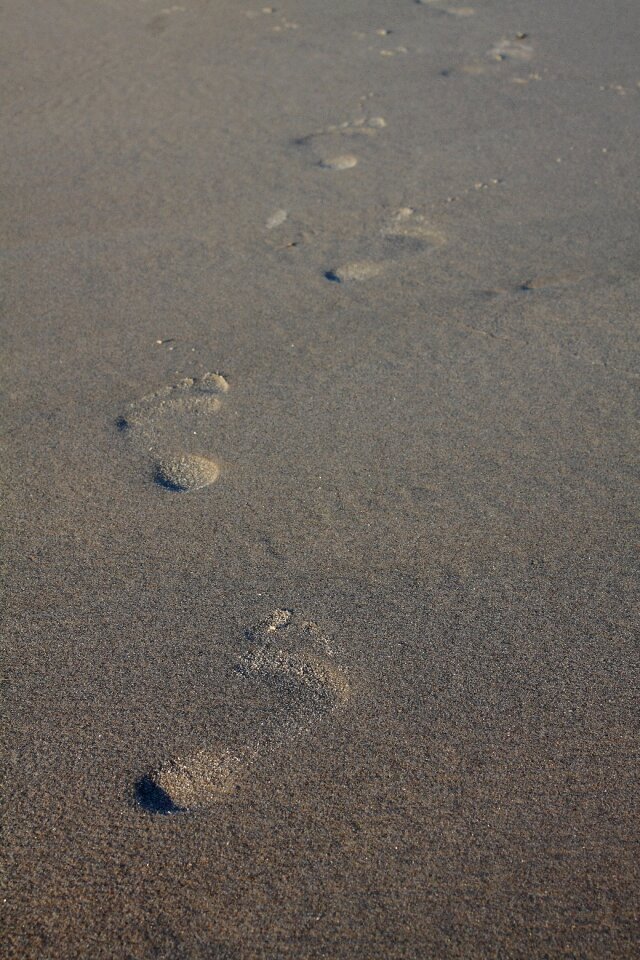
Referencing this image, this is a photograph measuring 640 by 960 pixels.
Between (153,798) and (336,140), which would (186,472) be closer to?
(153,798)

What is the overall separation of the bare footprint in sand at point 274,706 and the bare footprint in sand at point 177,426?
0.77m

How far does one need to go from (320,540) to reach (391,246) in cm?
225

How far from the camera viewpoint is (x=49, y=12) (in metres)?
7.98

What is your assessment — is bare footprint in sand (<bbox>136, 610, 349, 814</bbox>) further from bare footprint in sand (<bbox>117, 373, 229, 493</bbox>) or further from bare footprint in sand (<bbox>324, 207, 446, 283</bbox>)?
bare footprint in sand (<bbox>324, 207, 446, 283</bbox>)

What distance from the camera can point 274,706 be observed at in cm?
240

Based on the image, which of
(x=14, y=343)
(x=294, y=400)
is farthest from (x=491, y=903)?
(x=14, y=343)

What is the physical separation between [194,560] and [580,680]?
1.27 metres

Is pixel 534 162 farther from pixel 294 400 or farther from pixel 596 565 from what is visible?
pixel 596 565

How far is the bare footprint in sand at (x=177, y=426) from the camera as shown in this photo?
3.18 meters

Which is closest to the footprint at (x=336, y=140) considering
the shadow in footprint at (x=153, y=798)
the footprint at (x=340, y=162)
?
the footprint at (x=340, y=162)

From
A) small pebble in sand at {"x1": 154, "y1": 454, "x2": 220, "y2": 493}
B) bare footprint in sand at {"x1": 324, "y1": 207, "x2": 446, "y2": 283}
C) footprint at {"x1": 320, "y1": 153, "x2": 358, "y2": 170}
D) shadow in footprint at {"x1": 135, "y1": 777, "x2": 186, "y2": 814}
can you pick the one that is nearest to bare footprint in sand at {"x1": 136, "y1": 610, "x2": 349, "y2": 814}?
shadow in footprint at {"x1": 135, "y1": 777, "x2": 186, "y2": 814}

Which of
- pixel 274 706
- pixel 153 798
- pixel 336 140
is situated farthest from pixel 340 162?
pixel 153 798

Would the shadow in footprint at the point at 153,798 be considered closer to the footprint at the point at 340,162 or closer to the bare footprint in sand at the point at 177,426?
the bare footprint in sand at the point at 177,426

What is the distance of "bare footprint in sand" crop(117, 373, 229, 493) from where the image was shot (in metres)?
3.18
